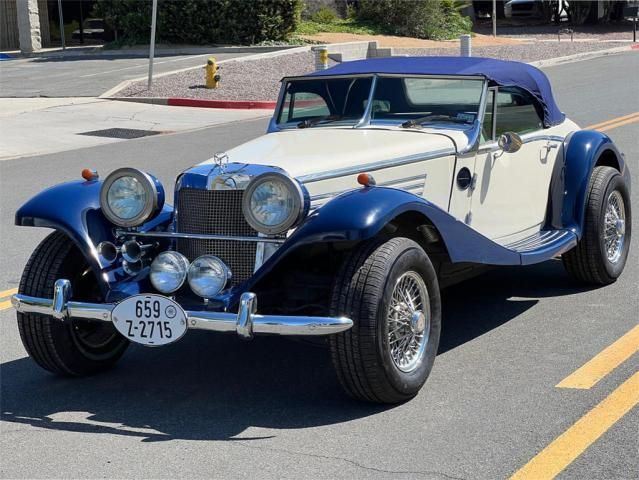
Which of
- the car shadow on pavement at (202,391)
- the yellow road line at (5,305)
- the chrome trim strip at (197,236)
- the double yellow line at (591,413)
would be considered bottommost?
the yellow road line at (5,305)

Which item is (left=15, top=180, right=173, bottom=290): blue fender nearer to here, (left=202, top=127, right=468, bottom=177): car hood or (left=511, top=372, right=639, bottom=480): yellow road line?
(left=202, top=127, right=468, bottom=177): car hood

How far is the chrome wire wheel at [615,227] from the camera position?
24.4ft

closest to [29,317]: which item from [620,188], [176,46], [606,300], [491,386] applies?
[491,386]

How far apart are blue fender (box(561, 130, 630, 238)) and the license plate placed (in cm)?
309

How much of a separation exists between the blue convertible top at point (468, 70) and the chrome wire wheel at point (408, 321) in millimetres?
1762

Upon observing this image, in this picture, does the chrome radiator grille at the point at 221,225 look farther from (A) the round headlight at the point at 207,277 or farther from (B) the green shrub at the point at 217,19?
(B) the green shrub at the point at 217,19

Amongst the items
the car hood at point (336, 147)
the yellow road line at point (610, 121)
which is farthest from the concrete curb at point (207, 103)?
the car hood at point (336, 147)

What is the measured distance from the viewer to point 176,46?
98.7ft

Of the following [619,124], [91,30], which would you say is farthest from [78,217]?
[91,30]

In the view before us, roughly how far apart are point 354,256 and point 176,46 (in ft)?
84.9

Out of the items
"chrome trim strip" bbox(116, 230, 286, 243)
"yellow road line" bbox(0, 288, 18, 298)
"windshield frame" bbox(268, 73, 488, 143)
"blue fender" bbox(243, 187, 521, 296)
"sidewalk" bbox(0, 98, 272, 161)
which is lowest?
"sidewalk" bbox(0, 98, 272, 161)

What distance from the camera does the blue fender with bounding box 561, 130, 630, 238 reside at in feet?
23.4

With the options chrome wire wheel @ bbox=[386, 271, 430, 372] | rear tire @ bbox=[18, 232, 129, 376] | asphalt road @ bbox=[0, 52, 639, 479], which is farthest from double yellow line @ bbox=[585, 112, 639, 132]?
rear tire @ bbox=[18, 232, 129, 376]

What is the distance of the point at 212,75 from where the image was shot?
75.4 feet
